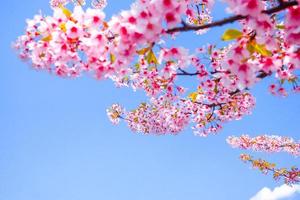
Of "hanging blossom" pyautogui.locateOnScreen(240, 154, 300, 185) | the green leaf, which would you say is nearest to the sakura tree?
the green leaf

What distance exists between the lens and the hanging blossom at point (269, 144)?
21062 millimetres

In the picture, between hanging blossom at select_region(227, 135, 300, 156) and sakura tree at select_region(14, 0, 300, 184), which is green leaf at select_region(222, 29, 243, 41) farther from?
hanging blossom at select_region(227, 135, 300, 156)

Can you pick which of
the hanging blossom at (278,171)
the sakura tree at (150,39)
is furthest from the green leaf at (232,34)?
the hanging blossom at (278,171)

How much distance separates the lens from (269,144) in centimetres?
2108

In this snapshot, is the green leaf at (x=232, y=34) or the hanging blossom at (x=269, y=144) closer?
the green leaf at (x=232, y=34)

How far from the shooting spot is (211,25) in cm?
389

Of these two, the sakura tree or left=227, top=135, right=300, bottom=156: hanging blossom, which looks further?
left=227, top=135, right=300, bottom=156: hanging blossom

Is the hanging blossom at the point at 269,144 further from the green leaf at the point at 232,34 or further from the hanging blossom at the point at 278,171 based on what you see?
the green leaf at the point at 232,34

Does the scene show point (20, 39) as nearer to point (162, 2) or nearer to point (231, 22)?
point (162, 2)

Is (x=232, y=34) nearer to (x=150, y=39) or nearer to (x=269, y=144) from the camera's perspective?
(x=150, y=39)

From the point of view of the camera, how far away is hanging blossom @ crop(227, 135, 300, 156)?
2106 cm

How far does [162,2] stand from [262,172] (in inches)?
641

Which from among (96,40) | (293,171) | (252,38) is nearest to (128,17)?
(96,40)

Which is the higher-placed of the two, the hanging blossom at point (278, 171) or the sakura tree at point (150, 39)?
the hanging blossom at point (278, 171)
